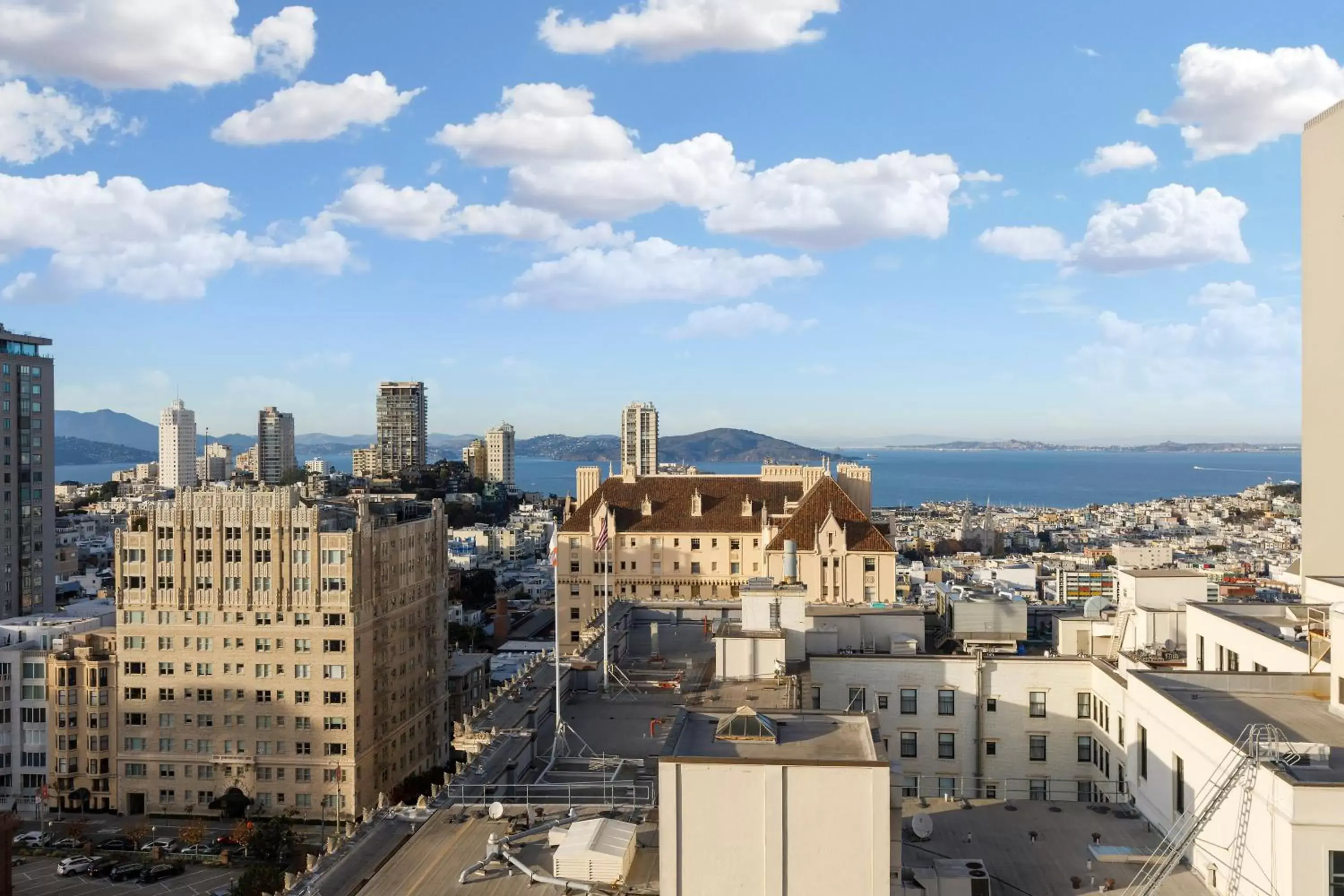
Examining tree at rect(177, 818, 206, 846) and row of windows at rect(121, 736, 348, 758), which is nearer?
tree at rect(177, 818, 206, 846)

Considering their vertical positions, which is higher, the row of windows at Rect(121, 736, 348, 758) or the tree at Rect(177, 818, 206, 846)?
the row of windows at Rect(121, 736, 348, 758)

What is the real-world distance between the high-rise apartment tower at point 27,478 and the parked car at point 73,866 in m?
47.1

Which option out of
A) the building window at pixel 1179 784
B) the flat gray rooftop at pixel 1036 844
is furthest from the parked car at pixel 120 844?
the building window at pixel 1179 784

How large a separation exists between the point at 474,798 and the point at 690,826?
26.5ft

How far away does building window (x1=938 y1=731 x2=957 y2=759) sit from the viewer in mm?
31281

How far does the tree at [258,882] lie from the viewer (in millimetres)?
47406

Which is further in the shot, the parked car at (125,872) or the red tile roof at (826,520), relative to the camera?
the red tile roof at (826,520)

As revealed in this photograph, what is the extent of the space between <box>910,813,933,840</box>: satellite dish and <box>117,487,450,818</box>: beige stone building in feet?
160

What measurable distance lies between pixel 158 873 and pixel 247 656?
43.1 feet

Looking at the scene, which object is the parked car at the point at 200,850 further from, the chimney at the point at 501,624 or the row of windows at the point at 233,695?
the chimney at the point at 501,624

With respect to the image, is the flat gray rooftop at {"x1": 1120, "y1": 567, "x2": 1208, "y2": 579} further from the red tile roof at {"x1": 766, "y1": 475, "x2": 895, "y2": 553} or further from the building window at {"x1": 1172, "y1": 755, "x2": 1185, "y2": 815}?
the red tile roof at {"x1": 766, "y1": 475, "x2": 895, "y2": 553}

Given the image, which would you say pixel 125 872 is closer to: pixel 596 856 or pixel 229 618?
pixel 229 618

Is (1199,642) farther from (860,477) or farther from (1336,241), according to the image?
(860,477)

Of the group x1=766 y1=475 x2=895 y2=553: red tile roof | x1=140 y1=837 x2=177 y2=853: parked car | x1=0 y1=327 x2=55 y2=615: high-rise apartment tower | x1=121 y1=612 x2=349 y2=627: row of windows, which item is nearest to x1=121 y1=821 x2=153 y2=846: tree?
x1=140 y1=837 x2=177 y2=853: parked car
